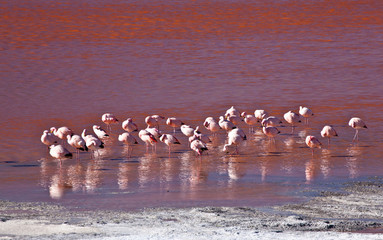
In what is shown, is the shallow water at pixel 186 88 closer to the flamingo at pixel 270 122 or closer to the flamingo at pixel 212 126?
the flamingo at pixel 270 122

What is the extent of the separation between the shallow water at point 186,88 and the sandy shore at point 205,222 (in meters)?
0.54

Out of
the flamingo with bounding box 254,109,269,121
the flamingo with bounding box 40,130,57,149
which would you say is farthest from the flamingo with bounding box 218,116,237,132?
the flamingo with bounding box 40,130,57,149

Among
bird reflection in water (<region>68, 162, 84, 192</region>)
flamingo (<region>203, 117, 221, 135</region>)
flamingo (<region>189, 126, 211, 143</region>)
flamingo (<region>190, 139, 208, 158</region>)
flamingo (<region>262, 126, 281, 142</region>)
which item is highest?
flamingo (<region>203, 117, 221, 135</region>)

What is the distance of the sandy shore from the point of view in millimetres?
7637

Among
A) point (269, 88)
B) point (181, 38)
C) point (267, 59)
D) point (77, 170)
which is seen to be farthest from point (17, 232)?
point (181, 38)

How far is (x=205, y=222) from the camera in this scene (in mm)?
8164

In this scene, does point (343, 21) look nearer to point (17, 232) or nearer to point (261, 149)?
point (261, 149)

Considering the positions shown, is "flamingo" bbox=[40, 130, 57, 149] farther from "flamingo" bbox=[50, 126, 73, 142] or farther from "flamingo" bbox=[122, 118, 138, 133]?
"flamingo" bbox=[122, 118, 138, 133]

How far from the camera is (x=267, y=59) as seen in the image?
2297 cm

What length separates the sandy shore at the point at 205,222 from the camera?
7637 mm

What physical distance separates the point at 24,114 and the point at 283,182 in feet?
26.4

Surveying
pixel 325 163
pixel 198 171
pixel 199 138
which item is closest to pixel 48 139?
pixel 199 138

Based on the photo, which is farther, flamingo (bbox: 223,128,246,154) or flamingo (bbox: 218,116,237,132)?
flamingo (bbox: 218,116,237,132)

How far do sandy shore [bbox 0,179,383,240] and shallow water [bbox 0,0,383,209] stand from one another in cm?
54
